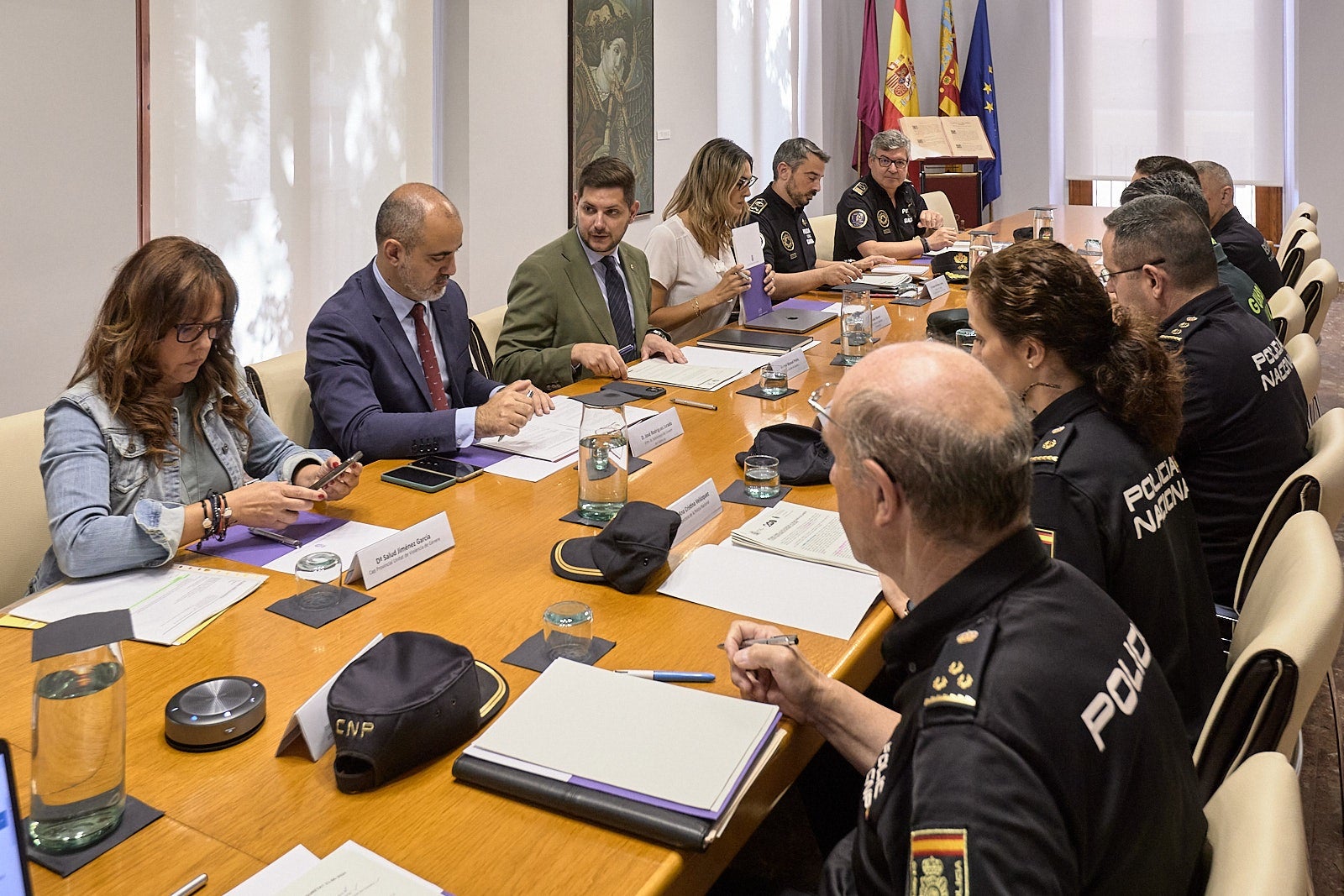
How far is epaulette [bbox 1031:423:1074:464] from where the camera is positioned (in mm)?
1736

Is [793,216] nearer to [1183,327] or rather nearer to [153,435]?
[1183,327]

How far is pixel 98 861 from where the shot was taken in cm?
115

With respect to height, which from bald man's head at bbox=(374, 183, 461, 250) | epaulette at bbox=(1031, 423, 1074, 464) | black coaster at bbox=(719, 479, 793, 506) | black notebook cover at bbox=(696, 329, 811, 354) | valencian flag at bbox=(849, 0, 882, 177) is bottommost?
black coaster at bbox=(719, 479, 793, 506)

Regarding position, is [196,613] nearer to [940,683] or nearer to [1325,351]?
[940,683]

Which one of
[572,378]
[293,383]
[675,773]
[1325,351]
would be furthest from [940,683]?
[1325,351]

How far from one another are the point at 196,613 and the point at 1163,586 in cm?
150

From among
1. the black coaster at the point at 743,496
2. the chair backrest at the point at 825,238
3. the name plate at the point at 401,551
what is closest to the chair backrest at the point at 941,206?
the chair backrest at the point at 825,238

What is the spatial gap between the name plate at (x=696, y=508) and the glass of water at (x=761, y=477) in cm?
12

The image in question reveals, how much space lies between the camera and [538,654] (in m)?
1.58

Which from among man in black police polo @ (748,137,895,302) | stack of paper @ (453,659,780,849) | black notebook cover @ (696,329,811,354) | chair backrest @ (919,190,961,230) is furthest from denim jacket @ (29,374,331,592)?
chair backrest @ (919,190,961,230)

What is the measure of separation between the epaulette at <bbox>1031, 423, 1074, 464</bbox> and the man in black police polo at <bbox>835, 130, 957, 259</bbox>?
3967mm

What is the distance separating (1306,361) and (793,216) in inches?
100

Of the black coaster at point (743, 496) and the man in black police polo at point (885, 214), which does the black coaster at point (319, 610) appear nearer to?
the black coaster at point (743, 496)

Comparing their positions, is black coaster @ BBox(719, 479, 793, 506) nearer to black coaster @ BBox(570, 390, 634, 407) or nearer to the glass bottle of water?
black coaster @ BBox(570, 390, 634, 407)
